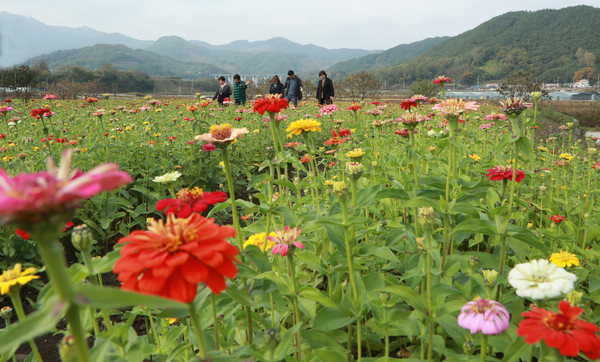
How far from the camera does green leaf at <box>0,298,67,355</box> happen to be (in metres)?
0.44

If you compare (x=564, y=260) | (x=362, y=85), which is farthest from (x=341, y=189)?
(x=362, y=85)

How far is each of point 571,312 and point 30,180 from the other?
1.10m

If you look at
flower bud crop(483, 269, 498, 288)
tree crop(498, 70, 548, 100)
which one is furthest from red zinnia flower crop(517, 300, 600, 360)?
tree crop(498, 70, 548, 100)

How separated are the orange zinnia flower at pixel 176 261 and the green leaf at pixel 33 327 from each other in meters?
0.15

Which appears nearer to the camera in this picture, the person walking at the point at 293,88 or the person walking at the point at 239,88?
the person walking at the point at 293,88

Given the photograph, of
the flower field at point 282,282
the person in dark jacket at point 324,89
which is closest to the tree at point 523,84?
the person in dark jacket at point 324,89

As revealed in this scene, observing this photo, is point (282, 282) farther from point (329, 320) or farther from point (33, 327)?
point (33, 327)

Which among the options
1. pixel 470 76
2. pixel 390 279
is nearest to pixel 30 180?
pixel 390 279

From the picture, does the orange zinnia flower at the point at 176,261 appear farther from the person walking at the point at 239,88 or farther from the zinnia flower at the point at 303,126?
the person walking at the point at 239,88

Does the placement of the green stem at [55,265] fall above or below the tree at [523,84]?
below

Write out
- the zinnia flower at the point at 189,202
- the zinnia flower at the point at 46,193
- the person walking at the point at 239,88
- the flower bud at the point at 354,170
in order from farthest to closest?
the person walking at the point at 239,88 → the flower bud at the point at 354,170 → the zinnia flower at the point at 189,202 → the zinnia flower at the point at 46,193

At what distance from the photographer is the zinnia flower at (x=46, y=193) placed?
0.41 metres

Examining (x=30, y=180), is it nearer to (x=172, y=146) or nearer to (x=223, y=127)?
(x=223, y=127)

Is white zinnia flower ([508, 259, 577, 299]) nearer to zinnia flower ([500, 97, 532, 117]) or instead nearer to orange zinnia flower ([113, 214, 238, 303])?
→ orange zinnia flower ([113, 214, 238, 303])
